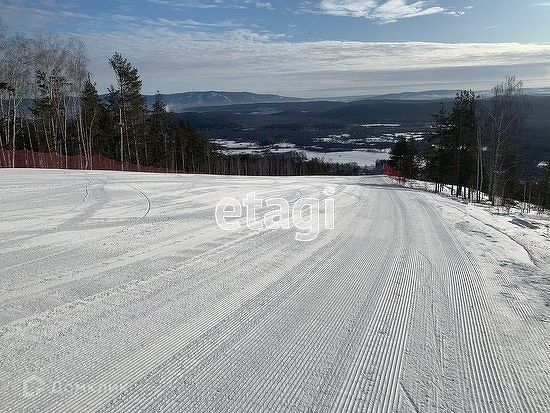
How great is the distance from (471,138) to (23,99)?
37.5m

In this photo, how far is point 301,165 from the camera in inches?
3735

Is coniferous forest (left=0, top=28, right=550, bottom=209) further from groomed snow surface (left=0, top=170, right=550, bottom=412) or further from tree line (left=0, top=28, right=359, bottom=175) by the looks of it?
groomed snow surface (left=0, top=170, right=550, bottom=412)

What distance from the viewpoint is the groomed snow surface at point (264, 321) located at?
11.5ft

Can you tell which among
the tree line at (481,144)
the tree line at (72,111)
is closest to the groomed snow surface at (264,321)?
the tree line at (481,144)

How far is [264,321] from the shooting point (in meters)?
4.93

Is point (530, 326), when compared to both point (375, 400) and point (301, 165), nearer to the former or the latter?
point (375, 400)

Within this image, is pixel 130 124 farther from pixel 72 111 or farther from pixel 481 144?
pixel 481 144

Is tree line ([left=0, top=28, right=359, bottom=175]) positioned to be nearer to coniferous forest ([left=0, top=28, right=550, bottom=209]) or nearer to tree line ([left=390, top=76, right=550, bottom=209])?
coniferous forest ([left=0, top=28, right=550, bottom=209])

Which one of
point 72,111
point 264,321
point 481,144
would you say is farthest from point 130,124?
point 264,321

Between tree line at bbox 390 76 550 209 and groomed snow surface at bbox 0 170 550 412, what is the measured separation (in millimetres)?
20208

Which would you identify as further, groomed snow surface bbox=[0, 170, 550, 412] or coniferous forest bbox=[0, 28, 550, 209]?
coniferous forest bbox=[0, 28, 550, 209]

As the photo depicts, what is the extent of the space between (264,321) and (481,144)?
102ft

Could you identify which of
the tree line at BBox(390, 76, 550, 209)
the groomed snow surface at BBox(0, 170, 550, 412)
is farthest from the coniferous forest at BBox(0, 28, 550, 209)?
the groomed snow surface at BBox(0, 170, 550, 412)

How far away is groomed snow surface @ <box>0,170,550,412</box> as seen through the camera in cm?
352
